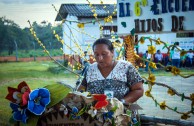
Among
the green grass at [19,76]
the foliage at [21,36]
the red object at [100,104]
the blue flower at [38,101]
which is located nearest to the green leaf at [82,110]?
the red object at [100,104]

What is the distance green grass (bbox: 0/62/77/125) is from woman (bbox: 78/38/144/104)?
2.32 metres

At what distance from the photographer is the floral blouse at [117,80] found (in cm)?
313

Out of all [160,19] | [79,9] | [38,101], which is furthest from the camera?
[79,9]

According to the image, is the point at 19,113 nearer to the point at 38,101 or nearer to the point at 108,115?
the point at 38,101

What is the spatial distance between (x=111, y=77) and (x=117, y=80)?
0.07 m

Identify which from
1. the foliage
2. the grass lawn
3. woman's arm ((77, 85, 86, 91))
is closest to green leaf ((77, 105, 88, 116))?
woman's arm ((77, 85, 86, 91))

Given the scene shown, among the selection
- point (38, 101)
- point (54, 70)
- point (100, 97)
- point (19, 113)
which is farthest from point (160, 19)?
point (54, 70)

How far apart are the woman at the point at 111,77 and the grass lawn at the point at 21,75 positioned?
102cm

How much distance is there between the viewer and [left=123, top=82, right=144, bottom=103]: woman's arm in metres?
3.07

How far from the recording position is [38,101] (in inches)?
91.1

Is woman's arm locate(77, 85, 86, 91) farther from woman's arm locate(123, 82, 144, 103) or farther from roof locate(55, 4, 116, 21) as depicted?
roof locate(55, 4, 116, 21)

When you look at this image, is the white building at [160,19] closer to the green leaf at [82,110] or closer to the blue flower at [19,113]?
the green leaf at [82,110]

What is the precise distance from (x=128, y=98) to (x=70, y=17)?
349 cm

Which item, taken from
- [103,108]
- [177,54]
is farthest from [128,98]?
[177,54]
